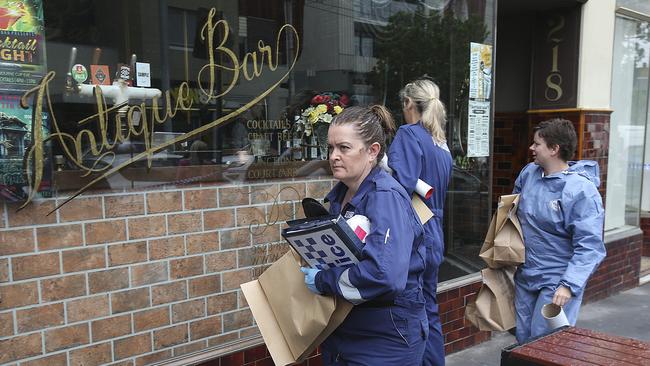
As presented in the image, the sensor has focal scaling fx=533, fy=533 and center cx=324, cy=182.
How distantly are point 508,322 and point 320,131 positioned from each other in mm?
1684

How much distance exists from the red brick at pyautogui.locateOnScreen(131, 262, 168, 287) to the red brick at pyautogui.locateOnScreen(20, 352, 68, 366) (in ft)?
1.52

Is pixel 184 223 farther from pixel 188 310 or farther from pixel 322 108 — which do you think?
pixel 322 108

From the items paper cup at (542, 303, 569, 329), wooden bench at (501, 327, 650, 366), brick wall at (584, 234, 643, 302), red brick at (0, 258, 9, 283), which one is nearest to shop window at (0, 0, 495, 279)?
red brick at (0, 258, 9, 283)

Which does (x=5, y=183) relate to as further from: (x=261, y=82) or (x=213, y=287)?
(x=261, y=82)

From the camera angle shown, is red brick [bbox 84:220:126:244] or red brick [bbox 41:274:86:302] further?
red brick [bbox 84:220:126:244]

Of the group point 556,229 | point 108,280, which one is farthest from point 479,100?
point 108,280

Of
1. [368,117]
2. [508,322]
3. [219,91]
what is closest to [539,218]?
[508,322]

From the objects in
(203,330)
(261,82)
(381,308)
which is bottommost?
(203,330)

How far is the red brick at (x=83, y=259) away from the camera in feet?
8.50

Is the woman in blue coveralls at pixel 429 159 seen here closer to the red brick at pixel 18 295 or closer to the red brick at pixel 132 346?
the red brick at pixel 132 346

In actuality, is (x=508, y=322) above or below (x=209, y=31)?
below

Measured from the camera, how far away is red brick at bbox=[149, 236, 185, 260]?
288cm

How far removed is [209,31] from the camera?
9.93 feet

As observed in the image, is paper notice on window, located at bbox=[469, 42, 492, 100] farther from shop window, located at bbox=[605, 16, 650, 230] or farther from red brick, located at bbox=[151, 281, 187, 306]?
red brick, located at bbox=[151, 281, 187, 306]
